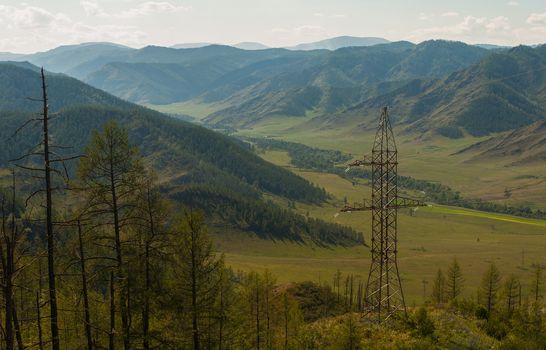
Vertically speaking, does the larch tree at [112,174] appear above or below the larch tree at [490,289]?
above

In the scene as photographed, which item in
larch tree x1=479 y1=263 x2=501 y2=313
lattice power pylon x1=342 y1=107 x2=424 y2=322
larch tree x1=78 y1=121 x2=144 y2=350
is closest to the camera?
larch tree x1=78 y1=121 x2=144 y2=350

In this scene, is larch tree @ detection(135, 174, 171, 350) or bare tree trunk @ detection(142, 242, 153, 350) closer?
bare tree trunk @ detection(142, 242, 153, 350)

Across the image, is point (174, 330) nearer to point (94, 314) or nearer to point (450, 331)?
point (94, 314)

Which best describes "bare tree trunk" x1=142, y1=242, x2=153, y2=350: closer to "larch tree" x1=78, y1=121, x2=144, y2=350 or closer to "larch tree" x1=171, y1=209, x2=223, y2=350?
"larch tree" x1=78, y1=121, x2=144, y2=350

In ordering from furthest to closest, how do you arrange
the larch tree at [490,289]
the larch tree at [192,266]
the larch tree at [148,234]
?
the larch tree at [490,289]
the larch tree at [192,266]
the larch tree at [148,234]

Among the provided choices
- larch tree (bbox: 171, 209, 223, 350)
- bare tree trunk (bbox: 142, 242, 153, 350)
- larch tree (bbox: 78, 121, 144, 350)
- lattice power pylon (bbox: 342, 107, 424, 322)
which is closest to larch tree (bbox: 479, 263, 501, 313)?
lattice power pylon (bbox: 342, 107, 424, 322)

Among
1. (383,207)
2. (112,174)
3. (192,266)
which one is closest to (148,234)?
(192,266)

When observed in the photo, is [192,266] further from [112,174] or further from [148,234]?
[112,174]

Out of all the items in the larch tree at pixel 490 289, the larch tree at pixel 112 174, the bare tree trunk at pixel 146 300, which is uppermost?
the larch tree at pixel 112 174

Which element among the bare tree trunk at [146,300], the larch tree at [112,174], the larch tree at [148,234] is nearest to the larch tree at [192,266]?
the larch tree at [148,234]

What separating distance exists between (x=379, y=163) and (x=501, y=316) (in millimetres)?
31514

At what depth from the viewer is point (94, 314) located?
4291 cm

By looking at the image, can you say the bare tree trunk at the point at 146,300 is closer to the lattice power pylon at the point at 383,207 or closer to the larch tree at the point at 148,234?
the larch tree at the point at 148,234

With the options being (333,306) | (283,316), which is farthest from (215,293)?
(333,306)
